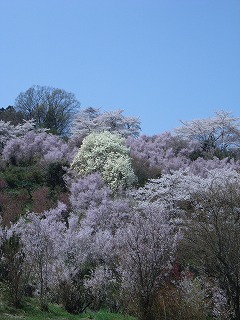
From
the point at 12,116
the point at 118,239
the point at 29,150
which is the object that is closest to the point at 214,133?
the point at 29,150

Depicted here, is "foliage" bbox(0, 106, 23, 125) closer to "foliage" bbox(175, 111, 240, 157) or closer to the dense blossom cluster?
"foliage" bbox(175, 111, 240, 157)

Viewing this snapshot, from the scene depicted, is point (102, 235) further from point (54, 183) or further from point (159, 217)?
point (54, 183)

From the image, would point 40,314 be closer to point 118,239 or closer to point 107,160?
point 118,239

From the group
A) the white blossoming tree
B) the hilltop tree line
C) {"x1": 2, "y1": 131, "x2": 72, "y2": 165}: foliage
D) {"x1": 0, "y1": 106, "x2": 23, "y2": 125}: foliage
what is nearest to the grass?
the hilltop tree line

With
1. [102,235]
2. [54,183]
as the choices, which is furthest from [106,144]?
[102,235]

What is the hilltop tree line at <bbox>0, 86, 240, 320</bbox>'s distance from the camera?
448 inches

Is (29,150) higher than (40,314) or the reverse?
higher

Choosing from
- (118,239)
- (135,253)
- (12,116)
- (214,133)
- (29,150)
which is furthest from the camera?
(12,116)

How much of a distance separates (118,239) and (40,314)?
302 centimetres

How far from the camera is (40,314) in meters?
11.4

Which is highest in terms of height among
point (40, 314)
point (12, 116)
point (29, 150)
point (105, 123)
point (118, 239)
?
point (12, 116)

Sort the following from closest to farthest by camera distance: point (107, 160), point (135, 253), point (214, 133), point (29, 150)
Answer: point (135, 253) → point (107, 160) → point (29, 150) → point (214, 133)

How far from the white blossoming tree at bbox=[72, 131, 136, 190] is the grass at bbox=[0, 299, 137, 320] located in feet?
41.9

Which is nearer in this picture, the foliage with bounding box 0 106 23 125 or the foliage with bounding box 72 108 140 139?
the foliage with bounding box 72 108 140 139
